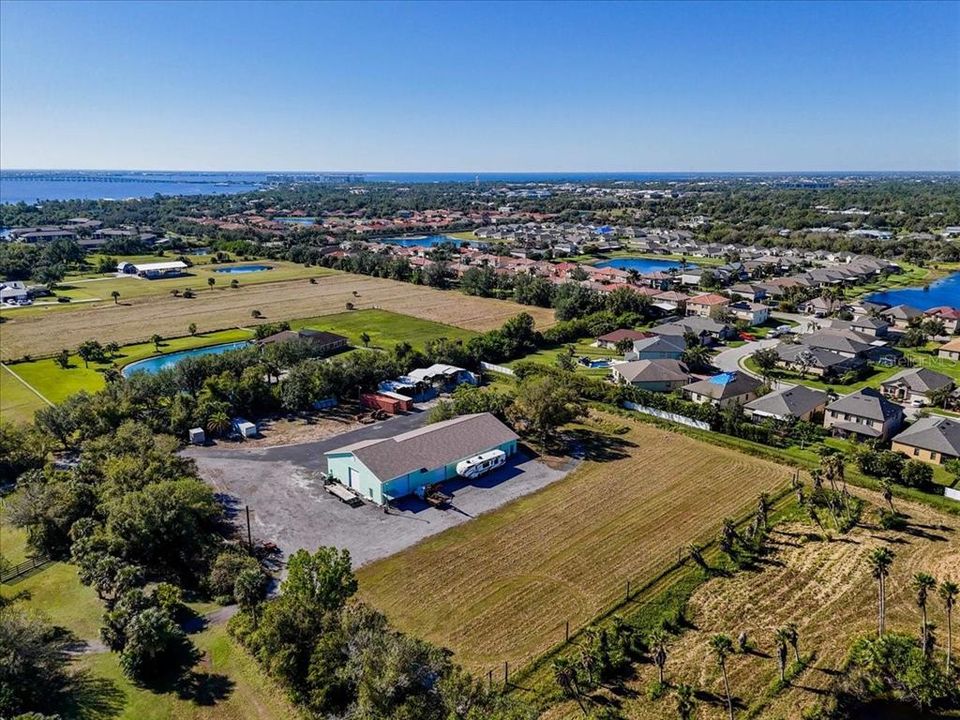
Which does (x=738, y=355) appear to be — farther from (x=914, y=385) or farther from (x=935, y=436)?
(x=935, y=436)

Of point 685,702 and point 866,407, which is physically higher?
point 866,407

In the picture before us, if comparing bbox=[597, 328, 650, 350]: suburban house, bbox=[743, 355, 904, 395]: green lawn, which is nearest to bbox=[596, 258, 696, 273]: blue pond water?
bbox=[597, 328, 650, 350]: suburban house

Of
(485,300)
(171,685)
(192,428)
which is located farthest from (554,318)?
(171,685)

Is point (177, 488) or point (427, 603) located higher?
point (177, 488)

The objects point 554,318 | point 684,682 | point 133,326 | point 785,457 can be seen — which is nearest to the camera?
point 684,682

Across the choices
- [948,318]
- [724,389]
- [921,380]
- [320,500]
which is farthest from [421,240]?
[320,500]

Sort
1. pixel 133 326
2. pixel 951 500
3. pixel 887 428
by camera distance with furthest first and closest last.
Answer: pixel 133 326, pixel 887 428, pixel 951 500

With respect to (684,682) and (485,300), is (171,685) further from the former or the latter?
(485,300)
